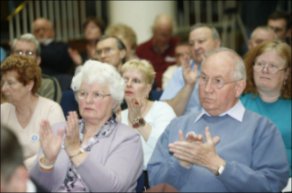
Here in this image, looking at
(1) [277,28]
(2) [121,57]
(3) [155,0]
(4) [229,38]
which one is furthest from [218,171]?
(4) [229,38]

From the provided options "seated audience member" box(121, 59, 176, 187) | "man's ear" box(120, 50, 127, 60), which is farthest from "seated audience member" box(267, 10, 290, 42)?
"seated audience member" box(121, 59, 176, 187)

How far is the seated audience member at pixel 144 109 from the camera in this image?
4.05 m

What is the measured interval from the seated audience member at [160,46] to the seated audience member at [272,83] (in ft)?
7.90

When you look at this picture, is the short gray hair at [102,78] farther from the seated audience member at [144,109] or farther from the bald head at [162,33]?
the bald head at [162,33]

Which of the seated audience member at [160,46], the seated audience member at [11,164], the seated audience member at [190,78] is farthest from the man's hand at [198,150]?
the seated audience member at [160,46]

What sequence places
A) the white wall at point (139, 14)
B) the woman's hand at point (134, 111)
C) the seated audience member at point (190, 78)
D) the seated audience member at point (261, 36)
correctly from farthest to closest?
the white wall at point (139, 14)
the seated audience member at point (261, 36)
the seated audience member at point (190, 78)
the woman's hand at point (134, 111)

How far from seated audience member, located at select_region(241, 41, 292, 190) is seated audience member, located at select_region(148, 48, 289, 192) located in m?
0.71

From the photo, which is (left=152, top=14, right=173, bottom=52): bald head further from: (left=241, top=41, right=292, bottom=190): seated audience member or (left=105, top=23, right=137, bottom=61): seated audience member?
(left=241, top=41, right=292, bottom=190): seated audience member

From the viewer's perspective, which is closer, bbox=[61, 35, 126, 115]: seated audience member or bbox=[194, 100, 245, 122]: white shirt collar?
bbox=[194, 100, 245, 122]: white shirt collar

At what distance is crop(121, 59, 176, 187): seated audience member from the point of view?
4047mm

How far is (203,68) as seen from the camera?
356 centimetres

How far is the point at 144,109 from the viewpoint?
4.27 m

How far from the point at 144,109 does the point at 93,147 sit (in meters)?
0.94

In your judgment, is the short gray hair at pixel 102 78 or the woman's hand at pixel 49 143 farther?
the short gray hair at pixel 102 78
